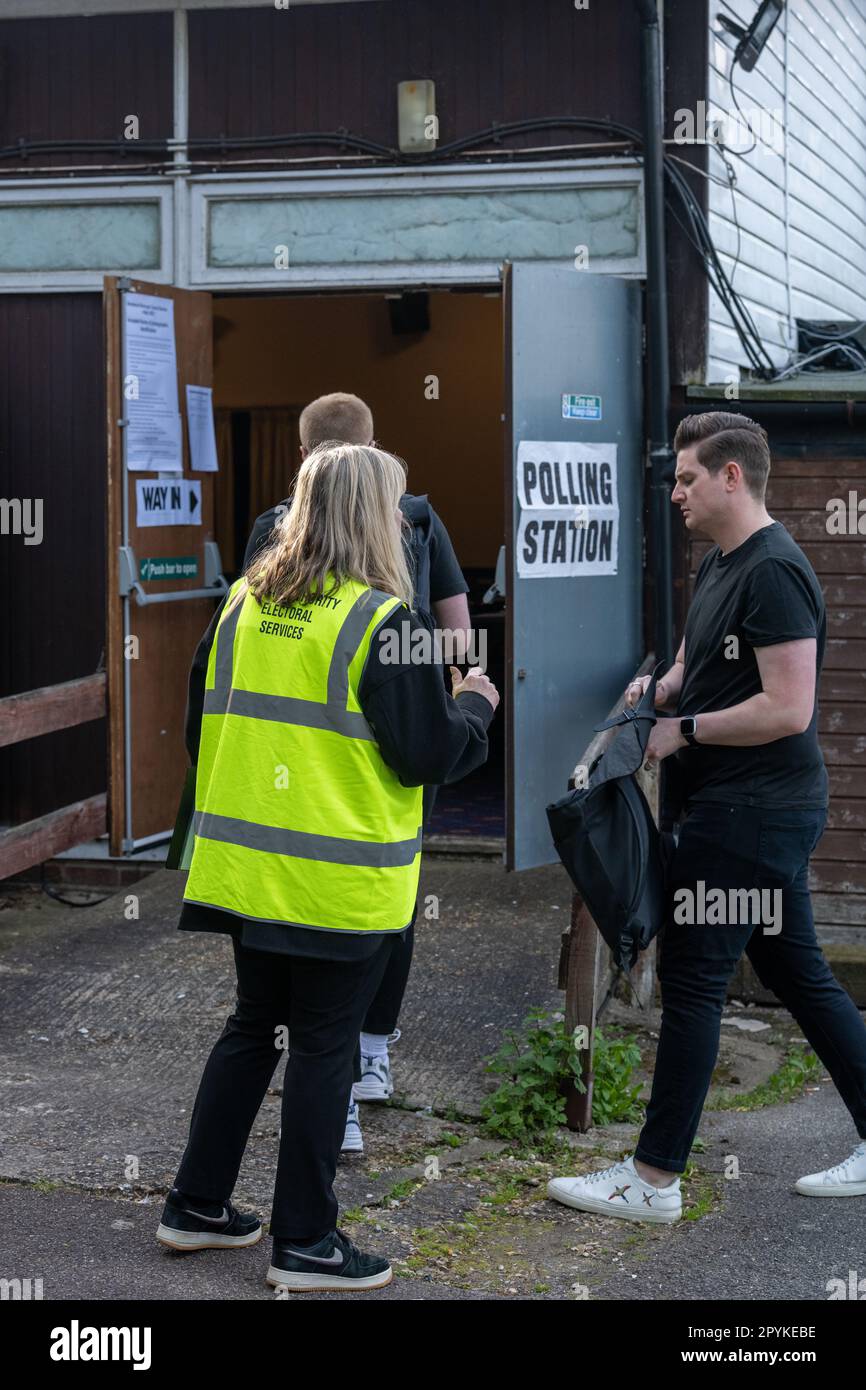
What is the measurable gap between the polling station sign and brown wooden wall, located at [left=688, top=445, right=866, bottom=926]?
0.69 metres

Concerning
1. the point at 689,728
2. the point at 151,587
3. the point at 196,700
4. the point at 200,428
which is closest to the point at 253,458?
the point at 200,428

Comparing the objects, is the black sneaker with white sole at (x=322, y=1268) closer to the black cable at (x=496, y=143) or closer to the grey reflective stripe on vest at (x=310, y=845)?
the grey reflective stripe on vest at (x=310, y=845)

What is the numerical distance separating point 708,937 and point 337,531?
1398mm

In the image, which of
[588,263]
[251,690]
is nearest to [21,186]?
[588,263]

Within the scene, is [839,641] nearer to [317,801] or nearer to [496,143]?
[496,143]

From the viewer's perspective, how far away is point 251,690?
11.7ft

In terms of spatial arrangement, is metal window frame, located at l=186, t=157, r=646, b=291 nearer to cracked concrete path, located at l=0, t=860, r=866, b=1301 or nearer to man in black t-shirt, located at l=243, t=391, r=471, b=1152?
man in black t-shirt, located at l=243, t=391, r=471, b=1152

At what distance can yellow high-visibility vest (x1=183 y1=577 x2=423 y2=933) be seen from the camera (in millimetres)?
3496

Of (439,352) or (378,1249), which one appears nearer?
(378,1249)

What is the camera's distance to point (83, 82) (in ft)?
24.4

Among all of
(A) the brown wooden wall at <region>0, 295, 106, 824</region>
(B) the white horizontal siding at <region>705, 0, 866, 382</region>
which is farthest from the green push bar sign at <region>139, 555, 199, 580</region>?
(B) the white horizontal siding at <region>705, 0, 866, 382</region>

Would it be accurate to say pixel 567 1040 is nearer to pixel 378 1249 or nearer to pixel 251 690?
pixel 378 1249
